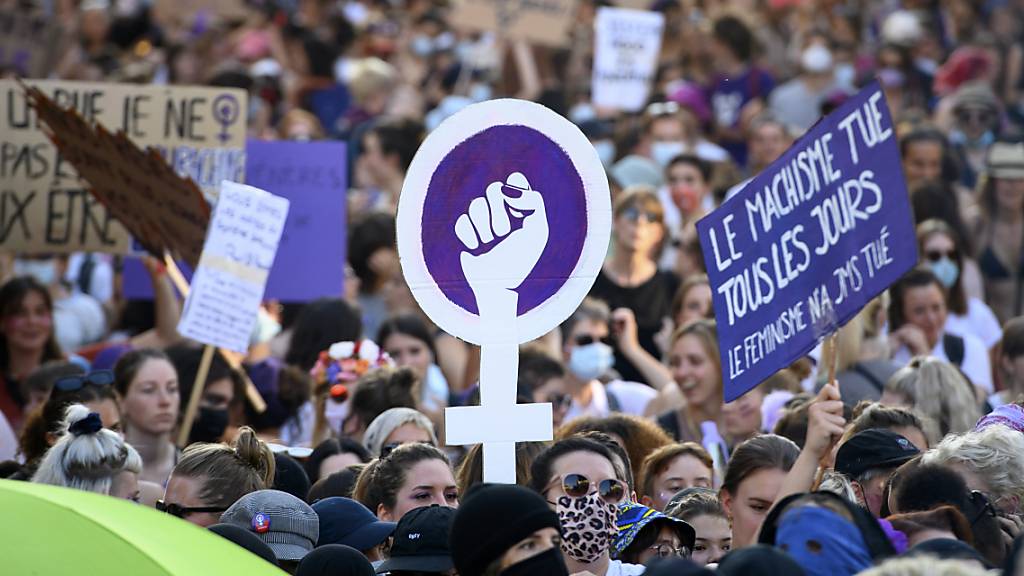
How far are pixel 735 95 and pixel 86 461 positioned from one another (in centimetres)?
1030

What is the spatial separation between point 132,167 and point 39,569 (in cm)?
554

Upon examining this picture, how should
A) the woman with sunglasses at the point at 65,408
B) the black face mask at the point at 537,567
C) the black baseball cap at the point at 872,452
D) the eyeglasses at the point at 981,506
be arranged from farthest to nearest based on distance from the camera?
the woman with sunglasses at the point at 65,408 < the black baseball cap at the point at 872,452 < the eyeglasses at the point at 981,506 < the black face mask at the point at 537,567

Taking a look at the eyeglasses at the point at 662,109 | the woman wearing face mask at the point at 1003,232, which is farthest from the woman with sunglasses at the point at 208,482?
the eyeglasses at the point at 662,109

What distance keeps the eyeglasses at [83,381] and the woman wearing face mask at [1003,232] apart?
5841mm

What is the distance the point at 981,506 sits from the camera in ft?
15.9

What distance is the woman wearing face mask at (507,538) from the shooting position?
13.8 ft

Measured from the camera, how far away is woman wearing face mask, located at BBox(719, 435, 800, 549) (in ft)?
18.0

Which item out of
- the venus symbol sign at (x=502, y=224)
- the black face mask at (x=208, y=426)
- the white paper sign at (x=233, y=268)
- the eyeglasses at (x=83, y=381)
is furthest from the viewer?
the black face mask at (x=208, y=426)

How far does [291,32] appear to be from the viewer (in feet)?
60.1

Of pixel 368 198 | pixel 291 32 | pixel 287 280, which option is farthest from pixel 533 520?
pixel 291 32

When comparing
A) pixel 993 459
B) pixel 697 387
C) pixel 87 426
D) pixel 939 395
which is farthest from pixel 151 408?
pixel 993 459

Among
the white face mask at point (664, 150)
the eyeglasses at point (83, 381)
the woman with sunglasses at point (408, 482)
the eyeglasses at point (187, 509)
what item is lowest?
the eyeglasses at point (187, 509)

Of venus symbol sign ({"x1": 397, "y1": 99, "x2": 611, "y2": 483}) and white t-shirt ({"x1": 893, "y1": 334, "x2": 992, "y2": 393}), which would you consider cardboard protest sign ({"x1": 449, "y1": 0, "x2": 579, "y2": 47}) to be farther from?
venus symbol sign ({"x1": 397, "y1": 99, "x2": 611, "y2": 483})

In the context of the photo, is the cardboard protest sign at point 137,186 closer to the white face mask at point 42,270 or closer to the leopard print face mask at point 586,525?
the white face mask at point 42,270
